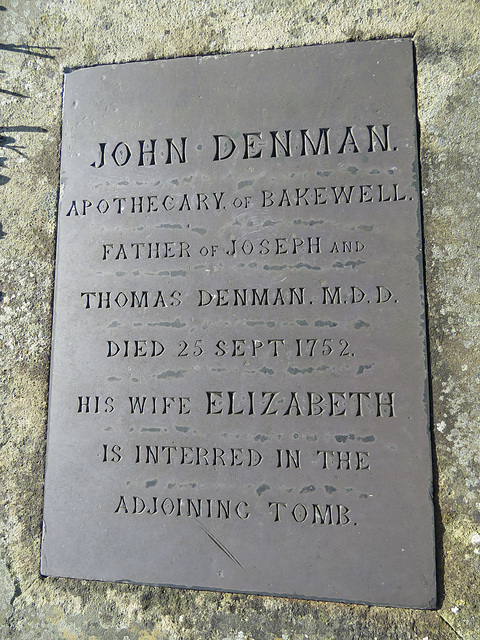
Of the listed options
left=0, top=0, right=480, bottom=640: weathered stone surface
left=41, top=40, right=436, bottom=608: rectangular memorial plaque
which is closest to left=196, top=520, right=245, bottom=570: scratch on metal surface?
left=41, top=40, right=436, bottom=608: rectangular memorial plaque

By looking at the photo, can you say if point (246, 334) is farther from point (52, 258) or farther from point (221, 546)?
point (52, 258)

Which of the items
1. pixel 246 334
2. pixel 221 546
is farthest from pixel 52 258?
pixel 221 546

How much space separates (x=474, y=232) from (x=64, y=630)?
2600mm

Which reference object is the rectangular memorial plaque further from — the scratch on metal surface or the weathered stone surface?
the weathered stone surface

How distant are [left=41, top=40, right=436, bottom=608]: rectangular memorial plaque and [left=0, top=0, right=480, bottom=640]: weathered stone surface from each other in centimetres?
11

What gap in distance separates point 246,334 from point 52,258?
109cm

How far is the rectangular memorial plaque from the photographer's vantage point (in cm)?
185

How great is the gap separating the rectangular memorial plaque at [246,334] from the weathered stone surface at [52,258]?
4.3 inches

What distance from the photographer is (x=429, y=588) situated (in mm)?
1760

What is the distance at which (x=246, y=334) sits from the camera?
1.98 meters

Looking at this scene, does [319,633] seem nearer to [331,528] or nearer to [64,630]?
[331,528]

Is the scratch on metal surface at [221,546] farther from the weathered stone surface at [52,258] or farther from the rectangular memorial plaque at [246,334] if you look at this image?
the weathered stone surface at [52,258]

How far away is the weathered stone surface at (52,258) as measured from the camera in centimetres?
184

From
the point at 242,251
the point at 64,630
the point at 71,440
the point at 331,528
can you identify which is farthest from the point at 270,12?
the point at 64,630
